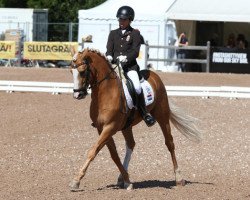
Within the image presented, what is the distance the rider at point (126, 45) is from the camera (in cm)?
1097

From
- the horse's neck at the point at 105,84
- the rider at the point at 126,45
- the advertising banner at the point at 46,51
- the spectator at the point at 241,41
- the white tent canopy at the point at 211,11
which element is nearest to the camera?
the horse's neck at the point at 105,84

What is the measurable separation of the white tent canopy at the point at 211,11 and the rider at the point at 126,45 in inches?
872

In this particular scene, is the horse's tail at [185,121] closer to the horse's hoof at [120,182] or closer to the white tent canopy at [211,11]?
the horse's hoof at [120,182]

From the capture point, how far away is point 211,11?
33.2m

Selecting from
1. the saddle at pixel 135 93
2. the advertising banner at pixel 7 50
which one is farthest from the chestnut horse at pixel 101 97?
the advertising banner at pixel 7 50

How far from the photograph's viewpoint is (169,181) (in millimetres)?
11836

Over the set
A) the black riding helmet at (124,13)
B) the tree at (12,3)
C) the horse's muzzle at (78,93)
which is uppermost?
the black riding helmet at (124,13)

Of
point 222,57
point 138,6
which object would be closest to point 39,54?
point 138,6

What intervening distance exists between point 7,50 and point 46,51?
1.79 meters

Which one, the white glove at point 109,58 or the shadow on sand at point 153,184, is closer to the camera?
the white glove at point 109,58

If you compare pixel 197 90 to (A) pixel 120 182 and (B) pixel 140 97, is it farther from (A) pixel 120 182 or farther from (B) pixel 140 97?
(A) pixel 120 182

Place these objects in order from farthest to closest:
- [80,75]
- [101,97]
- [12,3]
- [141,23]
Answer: [12,3], [141,23], [101,97], [80,75]

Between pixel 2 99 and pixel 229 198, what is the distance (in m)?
13.8

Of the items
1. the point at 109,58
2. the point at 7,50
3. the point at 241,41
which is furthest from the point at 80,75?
the point at 7,50
